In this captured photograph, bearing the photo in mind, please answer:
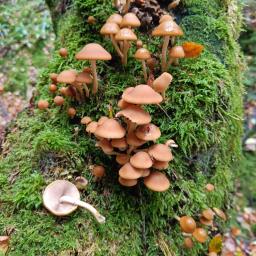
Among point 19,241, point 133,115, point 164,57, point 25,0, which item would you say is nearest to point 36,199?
point 19,241

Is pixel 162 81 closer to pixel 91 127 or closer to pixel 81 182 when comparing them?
pixel 91 127

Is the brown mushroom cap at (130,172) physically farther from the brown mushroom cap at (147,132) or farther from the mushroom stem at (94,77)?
the mushroom stem at (94,77)

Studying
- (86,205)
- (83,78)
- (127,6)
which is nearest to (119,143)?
(86,205)

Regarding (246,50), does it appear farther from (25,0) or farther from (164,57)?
(25,0)

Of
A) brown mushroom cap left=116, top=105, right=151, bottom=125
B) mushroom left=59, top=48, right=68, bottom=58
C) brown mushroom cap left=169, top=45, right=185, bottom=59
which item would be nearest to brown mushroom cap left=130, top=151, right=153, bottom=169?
brown mushroom cap left=116, top=105, right=151, bottom=125

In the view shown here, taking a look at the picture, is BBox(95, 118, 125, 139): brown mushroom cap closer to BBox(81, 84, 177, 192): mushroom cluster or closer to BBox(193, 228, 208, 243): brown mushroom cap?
BBox(81, 84, 177, 192): mushroom cluster
